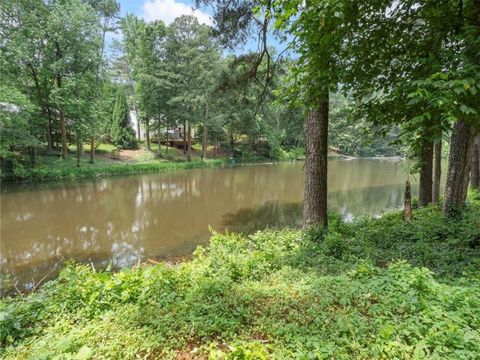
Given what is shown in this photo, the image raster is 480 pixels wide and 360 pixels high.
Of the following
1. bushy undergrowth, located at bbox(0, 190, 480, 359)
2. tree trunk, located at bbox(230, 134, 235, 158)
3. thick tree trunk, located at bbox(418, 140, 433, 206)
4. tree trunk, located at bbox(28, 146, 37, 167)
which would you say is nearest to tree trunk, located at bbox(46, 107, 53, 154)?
tree trunk, located at bbox(28, 146, 37, 167)

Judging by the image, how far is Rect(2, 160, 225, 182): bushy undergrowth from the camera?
14867mm

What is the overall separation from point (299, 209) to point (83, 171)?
13067mm

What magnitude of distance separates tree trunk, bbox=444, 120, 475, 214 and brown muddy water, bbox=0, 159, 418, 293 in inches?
169

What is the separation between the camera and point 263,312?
2.62 metres

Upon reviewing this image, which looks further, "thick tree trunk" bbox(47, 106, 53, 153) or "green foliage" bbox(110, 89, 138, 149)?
"green foliage" bbox(110, 89, 138, 149)

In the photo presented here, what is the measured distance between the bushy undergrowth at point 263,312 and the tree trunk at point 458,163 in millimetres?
2132

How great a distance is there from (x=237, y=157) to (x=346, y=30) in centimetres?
2831

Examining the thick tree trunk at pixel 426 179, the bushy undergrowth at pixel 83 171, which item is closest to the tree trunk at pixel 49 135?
the bushy undergrowth at pixel 83 171

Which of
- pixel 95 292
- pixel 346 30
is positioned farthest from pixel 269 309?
pixel 346 30

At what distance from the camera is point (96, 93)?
61.6 feet

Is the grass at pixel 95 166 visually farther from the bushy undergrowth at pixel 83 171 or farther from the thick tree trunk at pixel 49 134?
the thick tree trunk at pixel 49 134

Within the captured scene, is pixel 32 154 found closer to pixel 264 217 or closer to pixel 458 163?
pixel 264 217

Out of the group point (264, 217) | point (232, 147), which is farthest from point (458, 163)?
point (232, 147)

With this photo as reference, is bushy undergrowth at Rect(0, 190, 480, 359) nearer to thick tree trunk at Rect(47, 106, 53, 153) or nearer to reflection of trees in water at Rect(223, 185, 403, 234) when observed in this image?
reflection of trees in water at Rect(223, 185, 403, 234)
